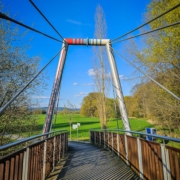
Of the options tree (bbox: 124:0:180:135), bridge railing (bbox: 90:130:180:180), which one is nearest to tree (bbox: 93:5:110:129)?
→ tree (bbox: 124:0:180:135)

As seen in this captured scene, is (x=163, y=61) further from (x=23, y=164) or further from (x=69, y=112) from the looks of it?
(x=69, y=112)

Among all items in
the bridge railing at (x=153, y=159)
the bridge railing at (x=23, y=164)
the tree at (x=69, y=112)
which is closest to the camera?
the bridge railing at (x=23, y=164)

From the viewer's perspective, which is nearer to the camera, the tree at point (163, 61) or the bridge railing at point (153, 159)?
the bridge railing at point (153, 159)

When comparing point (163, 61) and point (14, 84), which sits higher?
point (163, 61)

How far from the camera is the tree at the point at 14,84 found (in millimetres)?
5730

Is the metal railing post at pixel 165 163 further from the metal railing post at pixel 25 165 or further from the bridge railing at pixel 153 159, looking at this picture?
the metal railing post at pixel 25 165

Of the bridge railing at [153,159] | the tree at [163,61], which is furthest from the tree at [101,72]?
the bridge railing at [153,159]

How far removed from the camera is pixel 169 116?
8.50 meters

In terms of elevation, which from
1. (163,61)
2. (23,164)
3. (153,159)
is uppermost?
(163,61)

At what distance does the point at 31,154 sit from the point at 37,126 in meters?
4.70

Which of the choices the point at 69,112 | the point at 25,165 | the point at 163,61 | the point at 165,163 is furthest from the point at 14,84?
the point at 69,112

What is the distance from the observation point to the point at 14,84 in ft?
19.7

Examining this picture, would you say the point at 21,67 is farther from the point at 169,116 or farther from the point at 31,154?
the point at 169,116

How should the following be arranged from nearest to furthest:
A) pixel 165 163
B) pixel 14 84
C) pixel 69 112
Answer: pixel 165 163 < pixel 14 84 < pixel 69 112
